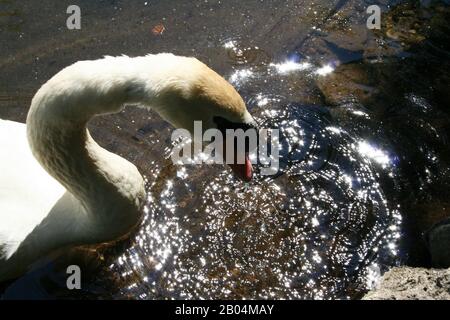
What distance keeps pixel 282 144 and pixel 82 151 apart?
203cm

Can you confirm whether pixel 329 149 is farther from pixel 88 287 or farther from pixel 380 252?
pixel 88 287

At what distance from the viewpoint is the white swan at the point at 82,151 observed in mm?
3494

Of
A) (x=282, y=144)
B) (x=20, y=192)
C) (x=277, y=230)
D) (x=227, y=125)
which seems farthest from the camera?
(x=282, y=144)

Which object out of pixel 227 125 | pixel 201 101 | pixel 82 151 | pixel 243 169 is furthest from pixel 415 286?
pixel 82 151

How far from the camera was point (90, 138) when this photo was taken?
4141mm

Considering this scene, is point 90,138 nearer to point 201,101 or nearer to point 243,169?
point 201,101

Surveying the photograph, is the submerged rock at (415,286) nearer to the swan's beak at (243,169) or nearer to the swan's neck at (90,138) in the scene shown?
the swan's beak at (243,169)

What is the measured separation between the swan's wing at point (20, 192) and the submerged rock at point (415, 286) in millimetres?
2428

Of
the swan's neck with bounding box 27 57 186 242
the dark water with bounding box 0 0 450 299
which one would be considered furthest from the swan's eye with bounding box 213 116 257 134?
the dark water with bounding box 0 0 450 299

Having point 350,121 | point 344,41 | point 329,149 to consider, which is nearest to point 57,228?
point 329,149

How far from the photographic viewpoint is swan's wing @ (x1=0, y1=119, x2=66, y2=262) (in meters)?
4.14

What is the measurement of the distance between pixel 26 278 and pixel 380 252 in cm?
280

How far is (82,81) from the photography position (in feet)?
11.5

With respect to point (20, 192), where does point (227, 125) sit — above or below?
above
